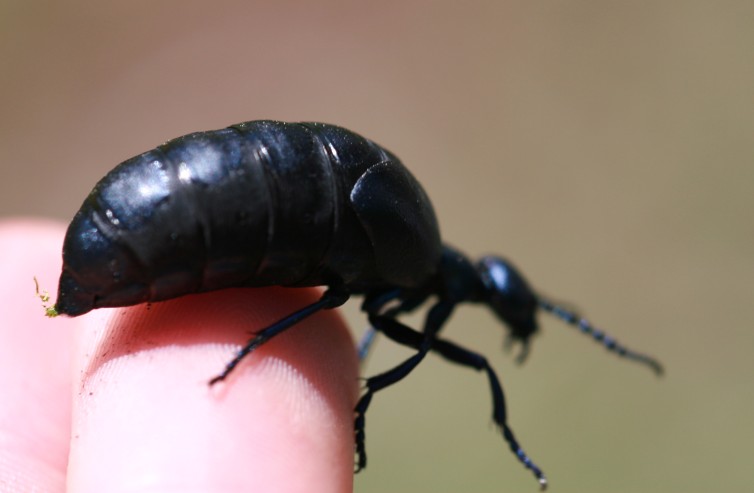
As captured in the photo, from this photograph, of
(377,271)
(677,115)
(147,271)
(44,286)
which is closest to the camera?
(147,271)

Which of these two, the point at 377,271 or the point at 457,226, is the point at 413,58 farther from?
the point at 377,271

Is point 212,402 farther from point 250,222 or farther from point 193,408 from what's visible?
point 250,222

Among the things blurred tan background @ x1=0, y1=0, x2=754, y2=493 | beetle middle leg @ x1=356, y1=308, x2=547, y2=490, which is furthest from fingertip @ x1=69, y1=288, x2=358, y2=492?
blurred tan background @ x1=0, y1=0, x2=754, y2=493

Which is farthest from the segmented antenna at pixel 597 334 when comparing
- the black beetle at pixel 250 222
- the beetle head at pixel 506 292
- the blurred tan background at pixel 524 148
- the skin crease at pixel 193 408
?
the blurred tan background at pixel 524 148

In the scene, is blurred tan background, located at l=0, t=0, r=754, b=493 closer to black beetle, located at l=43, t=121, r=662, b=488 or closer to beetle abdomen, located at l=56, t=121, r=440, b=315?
black beetle, located at l=43, t=121, r=662, b=488

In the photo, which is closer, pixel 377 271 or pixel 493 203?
pixel 377 271

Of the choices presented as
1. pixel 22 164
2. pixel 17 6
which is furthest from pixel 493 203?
pixel 17 6

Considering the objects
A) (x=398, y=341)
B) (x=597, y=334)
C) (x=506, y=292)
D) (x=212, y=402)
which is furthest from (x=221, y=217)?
(x=597, y=334)
